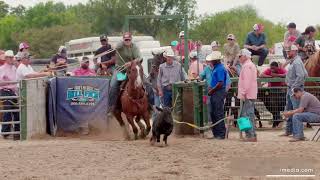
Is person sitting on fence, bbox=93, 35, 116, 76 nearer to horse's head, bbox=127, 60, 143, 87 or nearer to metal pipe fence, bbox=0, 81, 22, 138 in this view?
metal pipe fence, bbox=0, 81, 22, 138

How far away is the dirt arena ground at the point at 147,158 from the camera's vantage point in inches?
487

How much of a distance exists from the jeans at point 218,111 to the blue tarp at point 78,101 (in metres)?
3.43

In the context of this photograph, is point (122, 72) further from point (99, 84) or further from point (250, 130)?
point (250, 130)

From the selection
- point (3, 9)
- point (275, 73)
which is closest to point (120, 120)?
point (275, 73)

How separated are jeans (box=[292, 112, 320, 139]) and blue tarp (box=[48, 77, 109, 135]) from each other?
5291mm

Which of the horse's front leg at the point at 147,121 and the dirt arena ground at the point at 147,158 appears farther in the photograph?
the horse's front leg at the point at 147,121

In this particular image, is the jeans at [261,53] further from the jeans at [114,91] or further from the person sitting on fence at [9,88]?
the person sitting on fence at [9,88]

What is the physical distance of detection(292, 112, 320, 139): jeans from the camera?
16266 millimetres

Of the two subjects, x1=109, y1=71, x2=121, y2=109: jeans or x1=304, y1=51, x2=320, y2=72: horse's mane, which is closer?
x1=109, y1=71, x2=121, y2=109: jeans

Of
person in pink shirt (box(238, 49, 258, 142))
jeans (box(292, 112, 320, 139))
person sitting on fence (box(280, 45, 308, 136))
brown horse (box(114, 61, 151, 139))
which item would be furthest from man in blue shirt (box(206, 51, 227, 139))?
jeans (box(292, 112, 320, 139))

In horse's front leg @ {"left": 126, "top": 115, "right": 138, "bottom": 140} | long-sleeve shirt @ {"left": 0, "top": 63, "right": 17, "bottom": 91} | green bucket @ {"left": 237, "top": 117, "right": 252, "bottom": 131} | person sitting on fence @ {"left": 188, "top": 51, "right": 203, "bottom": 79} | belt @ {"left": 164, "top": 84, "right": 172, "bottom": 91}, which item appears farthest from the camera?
person sitting on fence @ {"left": 188, "top": 51, "right": 203, "bottom": 79}

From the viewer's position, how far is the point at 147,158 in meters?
14.1

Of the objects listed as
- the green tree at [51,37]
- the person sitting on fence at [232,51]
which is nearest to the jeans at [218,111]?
the person sitting on fence at [232,51]

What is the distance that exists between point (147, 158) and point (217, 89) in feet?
11.9
